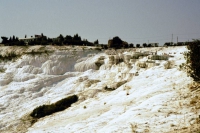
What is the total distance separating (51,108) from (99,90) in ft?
17.2

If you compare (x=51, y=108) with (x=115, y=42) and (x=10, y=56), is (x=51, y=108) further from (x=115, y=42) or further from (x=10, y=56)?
(x=115, y=42)

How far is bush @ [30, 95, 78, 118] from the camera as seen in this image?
23523 millimetres

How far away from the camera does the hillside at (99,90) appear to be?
13125mm

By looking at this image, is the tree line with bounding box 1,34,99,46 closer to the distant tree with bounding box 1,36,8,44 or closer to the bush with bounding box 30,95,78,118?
the distant tree with bounding box 1,36,8,44

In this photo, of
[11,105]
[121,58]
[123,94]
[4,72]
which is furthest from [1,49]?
[123,94]

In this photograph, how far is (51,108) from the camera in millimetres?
23859

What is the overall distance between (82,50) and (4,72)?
11.8 meters

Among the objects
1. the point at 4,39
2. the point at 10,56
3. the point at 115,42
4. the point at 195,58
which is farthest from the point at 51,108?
the point at 4,39

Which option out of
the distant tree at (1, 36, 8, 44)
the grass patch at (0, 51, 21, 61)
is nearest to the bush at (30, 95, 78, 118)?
the grass patch at (0, 51, 21, 61)

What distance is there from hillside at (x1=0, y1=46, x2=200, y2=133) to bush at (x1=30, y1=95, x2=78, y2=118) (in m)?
0.71

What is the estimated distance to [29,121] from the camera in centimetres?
2266

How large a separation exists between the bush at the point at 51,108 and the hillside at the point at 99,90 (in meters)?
0.71

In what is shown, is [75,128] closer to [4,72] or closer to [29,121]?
[29,121]

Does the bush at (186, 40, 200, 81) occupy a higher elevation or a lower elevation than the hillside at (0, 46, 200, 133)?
higher
